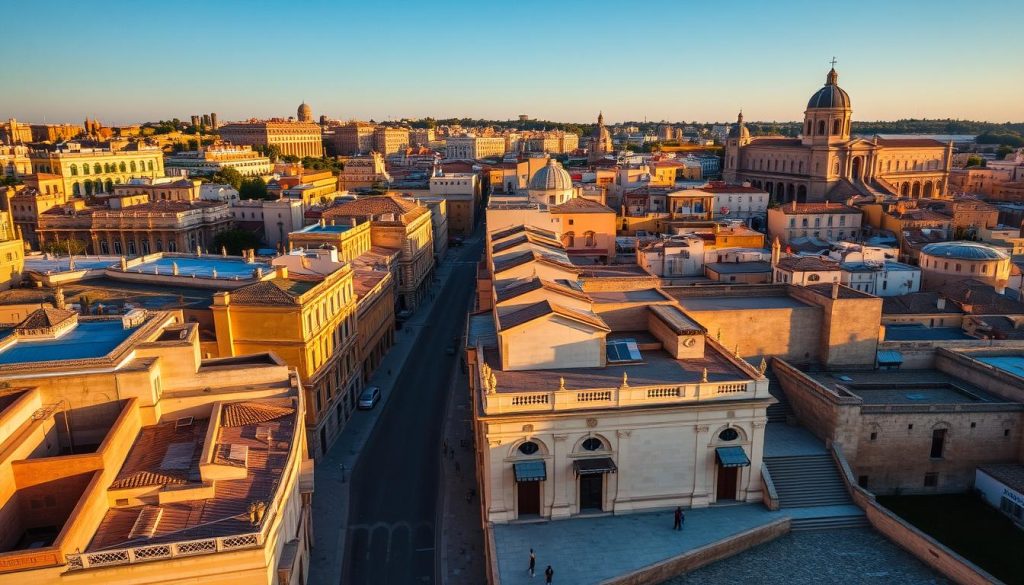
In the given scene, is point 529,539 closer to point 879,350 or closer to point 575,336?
point 575,336

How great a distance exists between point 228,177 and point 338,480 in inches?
3848

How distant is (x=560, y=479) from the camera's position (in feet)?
92.6

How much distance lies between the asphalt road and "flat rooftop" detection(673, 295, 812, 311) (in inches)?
658

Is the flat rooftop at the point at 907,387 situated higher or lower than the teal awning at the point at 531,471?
lower

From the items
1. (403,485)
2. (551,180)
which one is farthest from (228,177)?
(403,485)

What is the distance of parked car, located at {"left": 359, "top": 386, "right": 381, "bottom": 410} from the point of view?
43.8 meters

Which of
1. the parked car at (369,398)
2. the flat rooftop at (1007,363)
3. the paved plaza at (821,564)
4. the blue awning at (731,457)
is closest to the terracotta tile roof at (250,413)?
the parked car at (369,398)

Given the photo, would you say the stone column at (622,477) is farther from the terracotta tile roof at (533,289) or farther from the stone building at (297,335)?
the stone building at (297,335)

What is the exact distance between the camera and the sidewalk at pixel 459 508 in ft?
91.8

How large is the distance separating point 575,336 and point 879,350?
22.0 m

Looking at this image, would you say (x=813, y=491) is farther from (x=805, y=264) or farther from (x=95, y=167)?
(x=95, y=167)

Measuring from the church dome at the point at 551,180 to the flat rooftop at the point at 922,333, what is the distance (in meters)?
34.6

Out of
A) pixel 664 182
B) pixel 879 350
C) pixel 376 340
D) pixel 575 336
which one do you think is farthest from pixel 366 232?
pixel 664 182

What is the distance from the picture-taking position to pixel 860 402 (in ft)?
109
